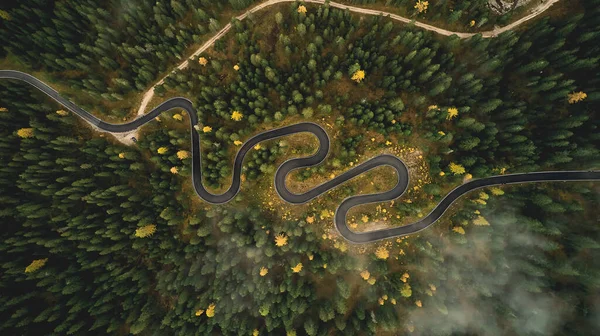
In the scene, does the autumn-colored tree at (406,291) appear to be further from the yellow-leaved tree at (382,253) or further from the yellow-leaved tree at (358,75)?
the yellow-leaved tree at (358,75)

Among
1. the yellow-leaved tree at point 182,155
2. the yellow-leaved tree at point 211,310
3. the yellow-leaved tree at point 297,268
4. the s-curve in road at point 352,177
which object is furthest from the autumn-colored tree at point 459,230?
the yellow-leaved tree at point 182,155

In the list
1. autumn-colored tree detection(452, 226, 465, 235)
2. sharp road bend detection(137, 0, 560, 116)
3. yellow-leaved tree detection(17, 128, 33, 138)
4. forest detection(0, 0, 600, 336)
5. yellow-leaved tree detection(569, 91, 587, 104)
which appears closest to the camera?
autumn-colored tree detection(452, 226, 465, 235)

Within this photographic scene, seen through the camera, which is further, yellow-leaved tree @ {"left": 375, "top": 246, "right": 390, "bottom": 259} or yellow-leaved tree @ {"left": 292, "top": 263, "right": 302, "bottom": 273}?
yellow-leaved tree @ {"left": 375, "top": 246, "right": 390, "bottom": 259}

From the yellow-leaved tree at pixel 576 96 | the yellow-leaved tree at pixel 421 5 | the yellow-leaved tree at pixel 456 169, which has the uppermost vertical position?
the yellow-leaved tree at pixel 421 5

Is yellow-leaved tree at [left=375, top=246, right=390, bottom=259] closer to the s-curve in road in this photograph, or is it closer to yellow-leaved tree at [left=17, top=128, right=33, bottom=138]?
the s-curve in road

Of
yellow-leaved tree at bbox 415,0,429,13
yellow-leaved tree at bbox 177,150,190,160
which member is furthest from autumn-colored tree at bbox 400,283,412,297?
yellow-leaved tree at bbox 415,0,429,13

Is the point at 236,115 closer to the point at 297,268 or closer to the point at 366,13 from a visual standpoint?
the point at 297,268

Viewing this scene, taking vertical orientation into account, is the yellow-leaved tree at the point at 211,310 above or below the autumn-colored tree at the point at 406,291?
above
